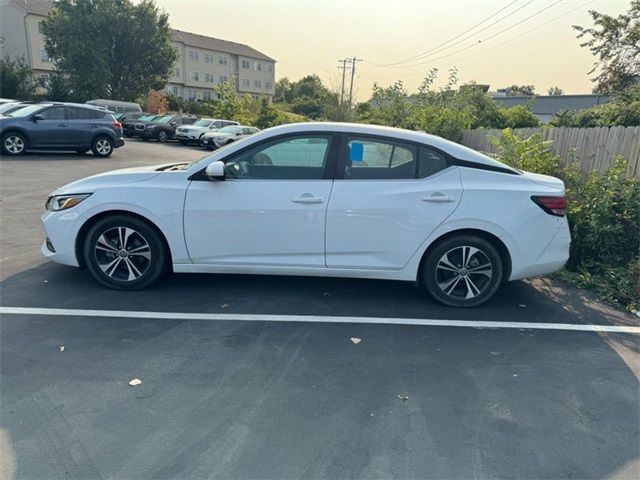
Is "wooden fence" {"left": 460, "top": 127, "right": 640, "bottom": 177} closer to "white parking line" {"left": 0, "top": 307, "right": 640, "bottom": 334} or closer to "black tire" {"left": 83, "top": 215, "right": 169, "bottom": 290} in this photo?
"white parking line" {"left": 0, "top": 307, "right": 640, "bottom": 334}

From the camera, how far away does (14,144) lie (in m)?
14.6

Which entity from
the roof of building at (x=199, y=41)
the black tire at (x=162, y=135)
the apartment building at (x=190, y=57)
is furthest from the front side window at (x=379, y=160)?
the roof of building at (x=199, y=41)

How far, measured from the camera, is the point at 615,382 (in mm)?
3287

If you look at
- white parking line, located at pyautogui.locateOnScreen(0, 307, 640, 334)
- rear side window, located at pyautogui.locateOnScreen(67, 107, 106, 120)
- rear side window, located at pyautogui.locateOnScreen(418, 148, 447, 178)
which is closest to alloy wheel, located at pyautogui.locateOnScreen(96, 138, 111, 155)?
Answer: rear side window, located at pyautogui.locateOnScreen(67, 107, 106, 120)

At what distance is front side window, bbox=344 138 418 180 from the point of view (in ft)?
14.1

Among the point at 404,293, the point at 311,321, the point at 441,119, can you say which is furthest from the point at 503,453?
the point at 441,119

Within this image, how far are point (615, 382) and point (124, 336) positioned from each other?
12.2 feet

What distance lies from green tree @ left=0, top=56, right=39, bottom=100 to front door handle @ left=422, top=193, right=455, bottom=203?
134 ft

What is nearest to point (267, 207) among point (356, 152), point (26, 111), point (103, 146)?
point (356, 152)

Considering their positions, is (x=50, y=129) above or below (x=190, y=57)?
below

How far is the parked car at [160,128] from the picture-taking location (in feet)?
90.2

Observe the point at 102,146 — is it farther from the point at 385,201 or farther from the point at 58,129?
the point at 385,201

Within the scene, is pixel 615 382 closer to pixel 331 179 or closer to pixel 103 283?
pixel 331 179

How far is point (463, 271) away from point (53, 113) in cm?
1524
